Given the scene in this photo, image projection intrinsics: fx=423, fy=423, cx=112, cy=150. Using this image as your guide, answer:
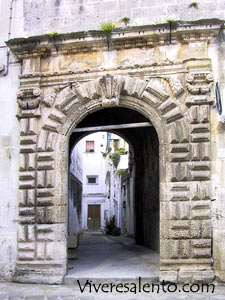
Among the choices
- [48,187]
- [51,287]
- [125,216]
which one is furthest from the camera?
[125,216]

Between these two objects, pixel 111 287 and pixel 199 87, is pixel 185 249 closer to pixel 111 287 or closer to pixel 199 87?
pixel 111 287

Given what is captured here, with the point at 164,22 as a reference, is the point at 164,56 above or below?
below

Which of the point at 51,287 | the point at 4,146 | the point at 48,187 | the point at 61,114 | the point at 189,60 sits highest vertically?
the point at 189,60

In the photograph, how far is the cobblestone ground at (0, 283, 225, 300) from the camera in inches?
244

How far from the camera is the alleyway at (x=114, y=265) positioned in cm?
728

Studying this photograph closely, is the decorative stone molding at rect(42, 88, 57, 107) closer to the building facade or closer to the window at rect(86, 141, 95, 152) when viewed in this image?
the building facade

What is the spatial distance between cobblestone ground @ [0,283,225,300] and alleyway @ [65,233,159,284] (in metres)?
0.52

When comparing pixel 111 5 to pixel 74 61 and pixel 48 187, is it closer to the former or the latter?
pixel 74 61

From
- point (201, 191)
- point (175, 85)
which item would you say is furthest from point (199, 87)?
point (201, 191)

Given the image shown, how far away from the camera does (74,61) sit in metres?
7.97

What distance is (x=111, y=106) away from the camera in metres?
7.68

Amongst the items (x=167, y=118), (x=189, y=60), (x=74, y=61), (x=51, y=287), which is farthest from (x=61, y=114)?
(x=51, y=287)

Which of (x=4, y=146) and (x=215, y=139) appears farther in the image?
(x=4, y=146)

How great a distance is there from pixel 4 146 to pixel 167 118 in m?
3.12
